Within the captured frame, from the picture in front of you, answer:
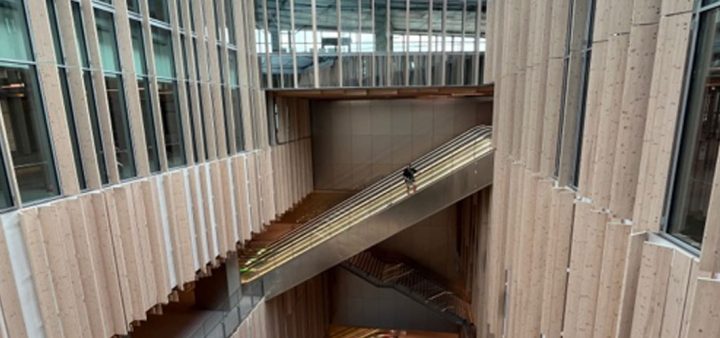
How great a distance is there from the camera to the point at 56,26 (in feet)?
22.1

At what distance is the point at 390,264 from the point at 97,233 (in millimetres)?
15720

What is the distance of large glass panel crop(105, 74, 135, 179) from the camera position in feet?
25.8

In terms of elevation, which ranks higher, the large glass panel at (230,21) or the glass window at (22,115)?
the large glass panel at (230,21)

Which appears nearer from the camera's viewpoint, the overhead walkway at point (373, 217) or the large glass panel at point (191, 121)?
the large glass panel at point (191, 121)

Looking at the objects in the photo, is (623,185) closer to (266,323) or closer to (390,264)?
(266,323)

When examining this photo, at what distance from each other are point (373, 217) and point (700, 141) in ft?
34.9

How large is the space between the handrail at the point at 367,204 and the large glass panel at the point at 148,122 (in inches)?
264

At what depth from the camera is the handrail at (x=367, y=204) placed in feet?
44.3

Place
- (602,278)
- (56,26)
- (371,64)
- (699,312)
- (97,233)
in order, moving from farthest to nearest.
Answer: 1. (371,64)
2. (97,233)
3. (56,26)
4. (602,278)
5. (699,312)

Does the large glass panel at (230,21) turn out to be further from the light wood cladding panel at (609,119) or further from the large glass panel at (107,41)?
the light wood cladding panel at (609,119)

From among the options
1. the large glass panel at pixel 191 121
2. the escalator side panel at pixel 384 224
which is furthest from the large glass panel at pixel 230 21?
the escalator side panel at pixel 384 224

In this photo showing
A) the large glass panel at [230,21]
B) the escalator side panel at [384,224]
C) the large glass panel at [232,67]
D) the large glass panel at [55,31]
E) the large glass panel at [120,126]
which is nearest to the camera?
the large glass panel at [55,31]

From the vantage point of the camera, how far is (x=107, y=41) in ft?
25.6

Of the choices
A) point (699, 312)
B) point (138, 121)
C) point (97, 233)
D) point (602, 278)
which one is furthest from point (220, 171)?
point (699, 312)
